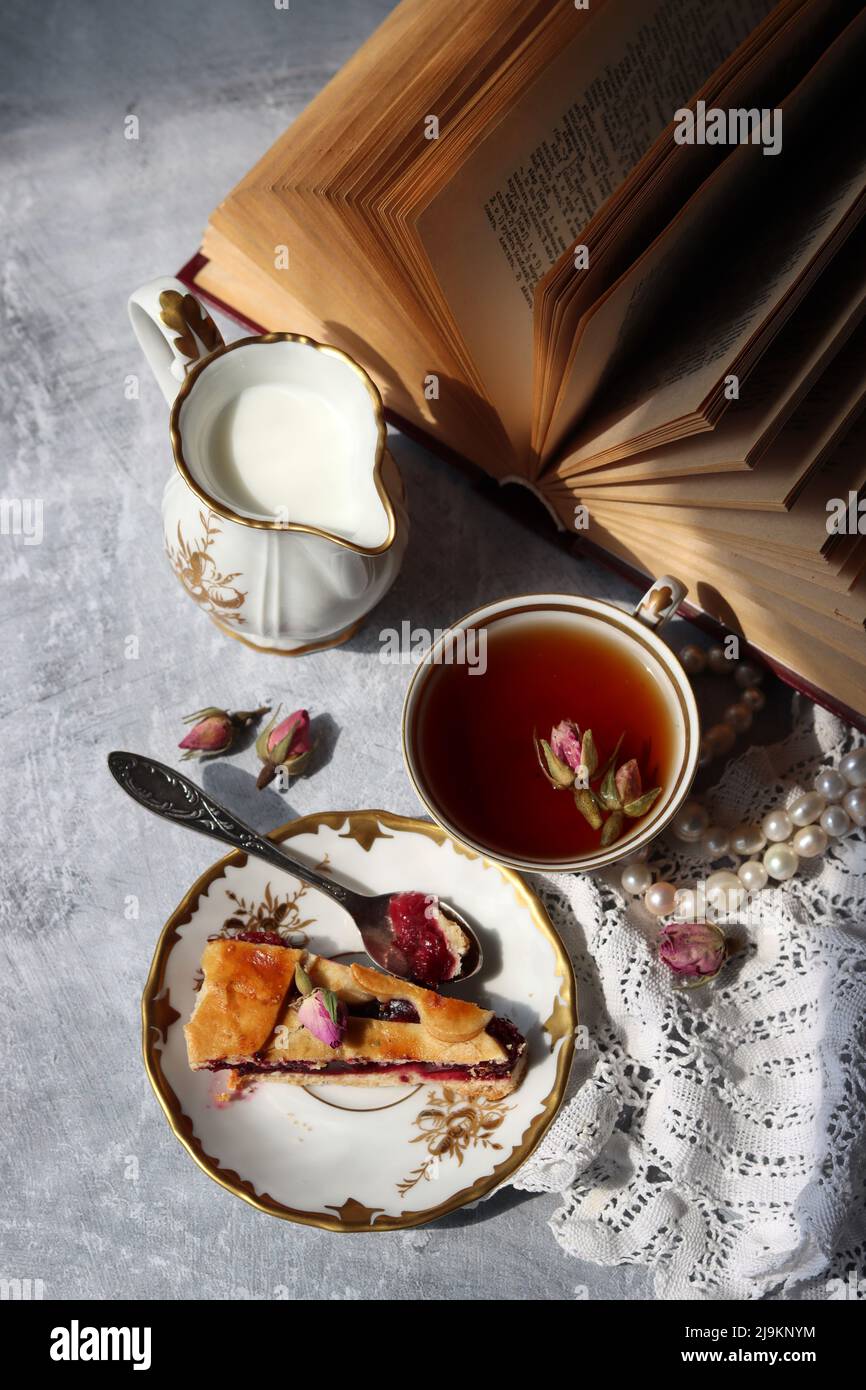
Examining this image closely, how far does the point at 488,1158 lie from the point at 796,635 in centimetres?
61

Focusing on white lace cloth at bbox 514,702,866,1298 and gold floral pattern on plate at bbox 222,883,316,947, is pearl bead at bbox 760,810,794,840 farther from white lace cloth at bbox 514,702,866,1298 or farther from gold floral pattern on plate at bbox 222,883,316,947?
gold floral pattern on plate at bbox 222,883,316,947

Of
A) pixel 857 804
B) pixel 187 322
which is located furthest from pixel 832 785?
pixel 187 322

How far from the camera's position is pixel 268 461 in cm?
105

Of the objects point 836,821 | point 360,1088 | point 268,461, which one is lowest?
point 360,1088

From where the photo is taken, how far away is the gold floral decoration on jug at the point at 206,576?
3.43 feet

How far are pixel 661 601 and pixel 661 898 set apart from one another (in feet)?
1.03

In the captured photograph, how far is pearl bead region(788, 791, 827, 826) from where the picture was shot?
3.88 feet

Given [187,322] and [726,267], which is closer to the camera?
[187,322]

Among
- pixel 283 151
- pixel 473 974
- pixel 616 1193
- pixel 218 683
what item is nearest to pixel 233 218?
pixel 283 151

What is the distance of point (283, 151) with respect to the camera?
1.00 m

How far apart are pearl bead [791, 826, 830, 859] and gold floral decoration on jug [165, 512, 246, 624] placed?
0.62 m

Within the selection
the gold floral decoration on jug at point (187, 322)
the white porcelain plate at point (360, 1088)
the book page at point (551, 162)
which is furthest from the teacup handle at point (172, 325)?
the white porcelain plate at point (360, 1088)

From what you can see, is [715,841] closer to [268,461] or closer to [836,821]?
[836,821]

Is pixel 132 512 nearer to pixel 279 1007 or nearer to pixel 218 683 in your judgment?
pixel 218 683
